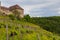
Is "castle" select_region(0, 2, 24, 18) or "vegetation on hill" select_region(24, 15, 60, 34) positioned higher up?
"castle" select_region(0, 2, 24, 18)

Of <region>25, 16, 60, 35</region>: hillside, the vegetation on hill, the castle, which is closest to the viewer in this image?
the vegetation on hill

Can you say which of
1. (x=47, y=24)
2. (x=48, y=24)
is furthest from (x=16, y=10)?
(x=48, y=24)

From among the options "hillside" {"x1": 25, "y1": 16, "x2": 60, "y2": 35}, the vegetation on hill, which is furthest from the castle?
"hillside" {"x1": 25, "y1": 16, "x2": 60, "y2": 35}

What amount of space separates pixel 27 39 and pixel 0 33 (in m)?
3.79

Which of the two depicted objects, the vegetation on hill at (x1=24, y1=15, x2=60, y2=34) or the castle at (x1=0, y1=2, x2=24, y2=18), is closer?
the vegetation on hill at (x1=24, y1=15, x2=60, y2=34)

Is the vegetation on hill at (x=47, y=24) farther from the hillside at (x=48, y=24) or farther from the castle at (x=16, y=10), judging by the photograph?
the castle at (x=16, y=10)

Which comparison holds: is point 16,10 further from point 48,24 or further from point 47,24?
point 48,24

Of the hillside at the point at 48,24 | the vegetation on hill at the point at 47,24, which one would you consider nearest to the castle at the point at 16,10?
the vegetation on hill at the point at 47,24

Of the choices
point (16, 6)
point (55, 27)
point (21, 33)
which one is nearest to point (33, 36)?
point (21, 33)

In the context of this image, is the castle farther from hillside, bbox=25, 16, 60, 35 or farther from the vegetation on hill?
hillside, bbox=25, 16, 60, 35

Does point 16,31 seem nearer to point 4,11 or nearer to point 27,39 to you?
point 27,39

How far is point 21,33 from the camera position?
1797 inches

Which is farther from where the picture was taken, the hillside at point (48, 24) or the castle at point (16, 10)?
the hillside at point (48, 24)

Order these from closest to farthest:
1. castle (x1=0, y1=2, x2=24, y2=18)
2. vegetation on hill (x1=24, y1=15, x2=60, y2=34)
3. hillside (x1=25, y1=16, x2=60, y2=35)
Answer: vegetation on hill (x1=24, y1=15, x2=60, y2=34) < castle (x1=0, y1=2, x2=24, y2=18) < hillside (x1=25, y1=16, x2=60, y2=35)
